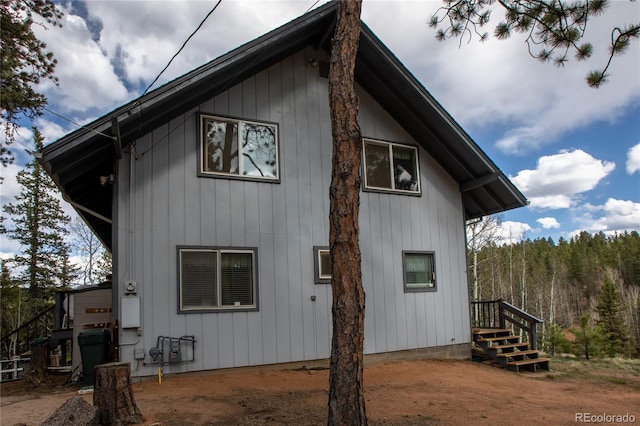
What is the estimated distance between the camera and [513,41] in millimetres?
7348

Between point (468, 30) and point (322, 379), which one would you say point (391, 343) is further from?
point (468, 30)

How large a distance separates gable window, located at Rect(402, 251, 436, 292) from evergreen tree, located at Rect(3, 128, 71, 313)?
20.2 meters

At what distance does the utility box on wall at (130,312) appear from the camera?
6.49 meters

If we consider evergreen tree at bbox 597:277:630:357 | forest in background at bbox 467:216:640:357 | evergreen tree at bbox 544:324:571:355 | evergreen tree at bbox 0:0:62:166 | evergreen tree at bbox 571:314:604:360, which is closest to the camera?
evergreen tree at bbox 0:0:62:166

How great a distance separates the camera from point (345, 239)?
3920mm

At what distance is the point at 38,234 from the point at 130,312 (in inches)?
797

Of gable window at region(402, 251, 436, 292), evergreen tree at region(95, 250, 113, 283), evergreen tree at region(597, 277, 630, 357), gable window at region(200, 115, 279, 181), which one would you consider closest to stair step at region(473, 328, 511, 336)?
gable window at region(402, 251, 436, 292)

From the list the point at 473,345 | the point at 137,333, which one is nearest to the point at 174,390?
the point at 137,333

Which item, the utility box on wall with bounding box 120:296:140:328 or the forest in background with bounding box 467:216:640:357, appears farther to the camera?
the forest in background with bounding box 467:216:640:357

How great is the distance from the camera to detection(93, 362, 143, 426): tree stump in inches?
164

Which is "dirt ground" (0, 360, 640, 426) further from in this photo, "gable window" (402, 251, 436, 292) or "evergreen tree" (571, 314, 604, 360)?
"evergreen tree" (571, 314, 604, 360)

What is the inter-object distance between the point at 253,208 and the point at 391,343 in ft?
12.4

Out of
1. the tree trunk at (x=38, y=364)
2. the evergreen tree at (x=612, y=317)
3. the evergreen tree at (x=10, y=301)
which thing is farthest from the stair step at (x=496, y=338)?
the evergreen tree at (x=10, y=301)

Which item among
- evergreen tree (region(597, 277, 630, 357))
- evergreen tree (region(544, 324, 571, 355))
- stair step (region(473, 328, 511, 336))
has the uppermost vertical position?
stair step (region(473, 328, 511, 336))
